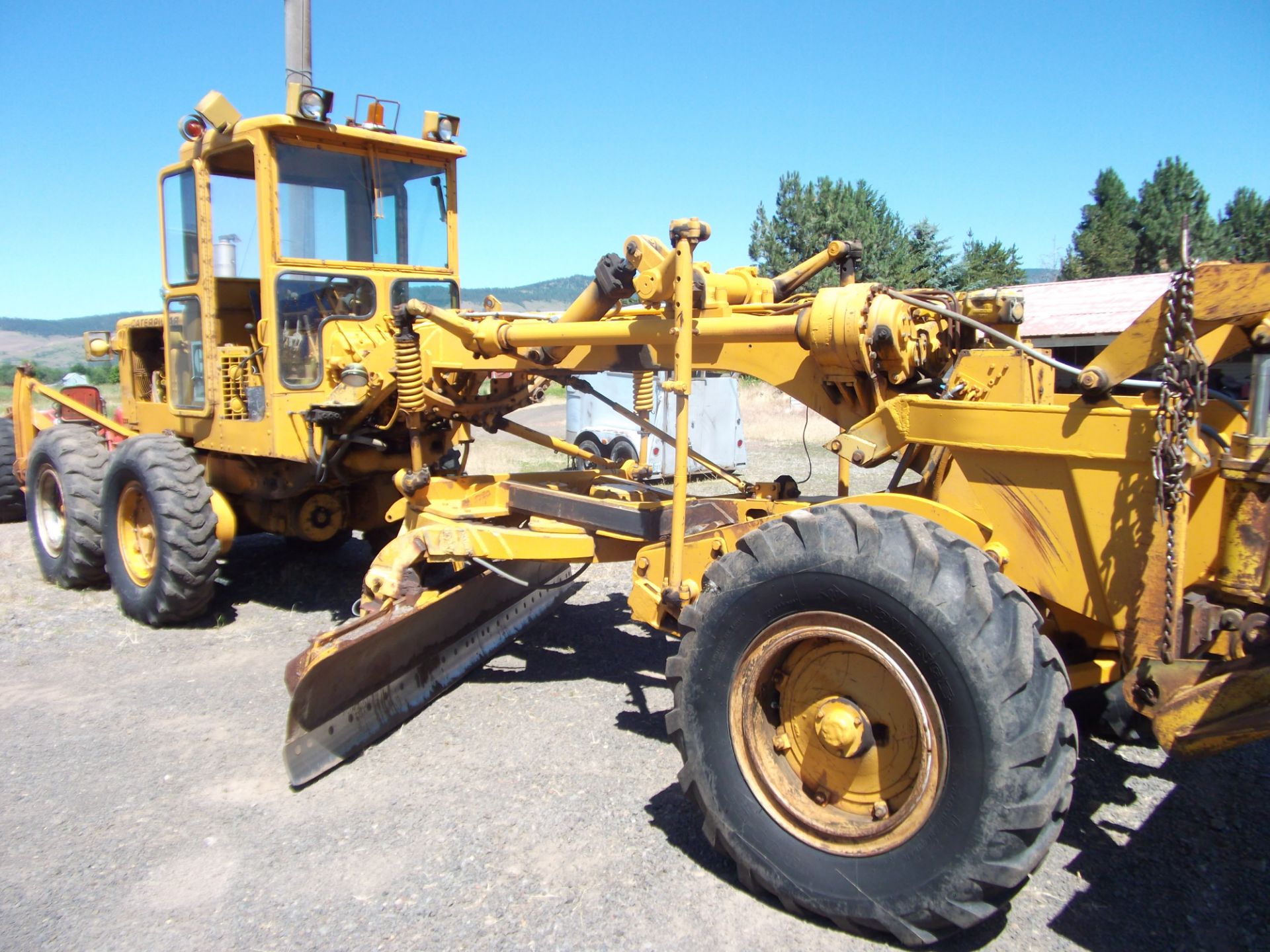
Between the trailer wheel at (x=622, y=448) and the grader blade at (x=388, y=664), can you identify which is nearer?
the grader blade at (x=388, y=664)

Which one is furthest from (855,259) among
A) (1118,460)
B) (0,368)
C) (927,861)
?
(0,368)

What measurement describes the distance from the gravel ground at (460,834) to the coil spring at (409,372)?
5.25ft

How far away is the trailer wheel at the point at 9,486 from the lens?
1007 cm

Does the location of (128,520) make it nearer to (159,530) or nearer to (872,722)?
(159,530)

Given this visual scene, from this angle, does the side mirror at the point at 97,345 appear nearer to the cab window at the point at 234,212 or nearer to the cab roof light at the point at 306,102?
the cab window at the point at 234,212

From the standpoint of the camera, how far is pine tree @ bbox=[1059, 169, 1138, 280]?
1447 inches

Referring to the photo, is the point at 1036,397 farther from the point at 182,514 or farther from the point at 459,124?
the point at 182,514

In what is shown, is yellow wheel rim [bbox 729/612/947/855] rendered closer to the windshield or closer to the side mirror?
the windshield

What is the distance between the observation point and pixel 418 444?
5133mm

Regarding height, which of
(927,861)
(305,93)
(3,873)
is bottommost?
(3,873)

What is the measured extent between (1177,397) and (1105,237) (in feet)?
132

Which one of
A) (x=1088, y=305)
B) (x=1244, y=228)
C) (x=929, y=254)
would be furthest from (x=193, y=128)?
(x=1244, y=228)

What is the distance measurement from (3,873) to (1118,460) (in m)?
4.07

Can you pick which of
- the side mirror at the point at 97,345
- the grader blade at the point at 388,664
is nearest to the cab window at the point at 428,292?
the grader blade at the point at 388,664
